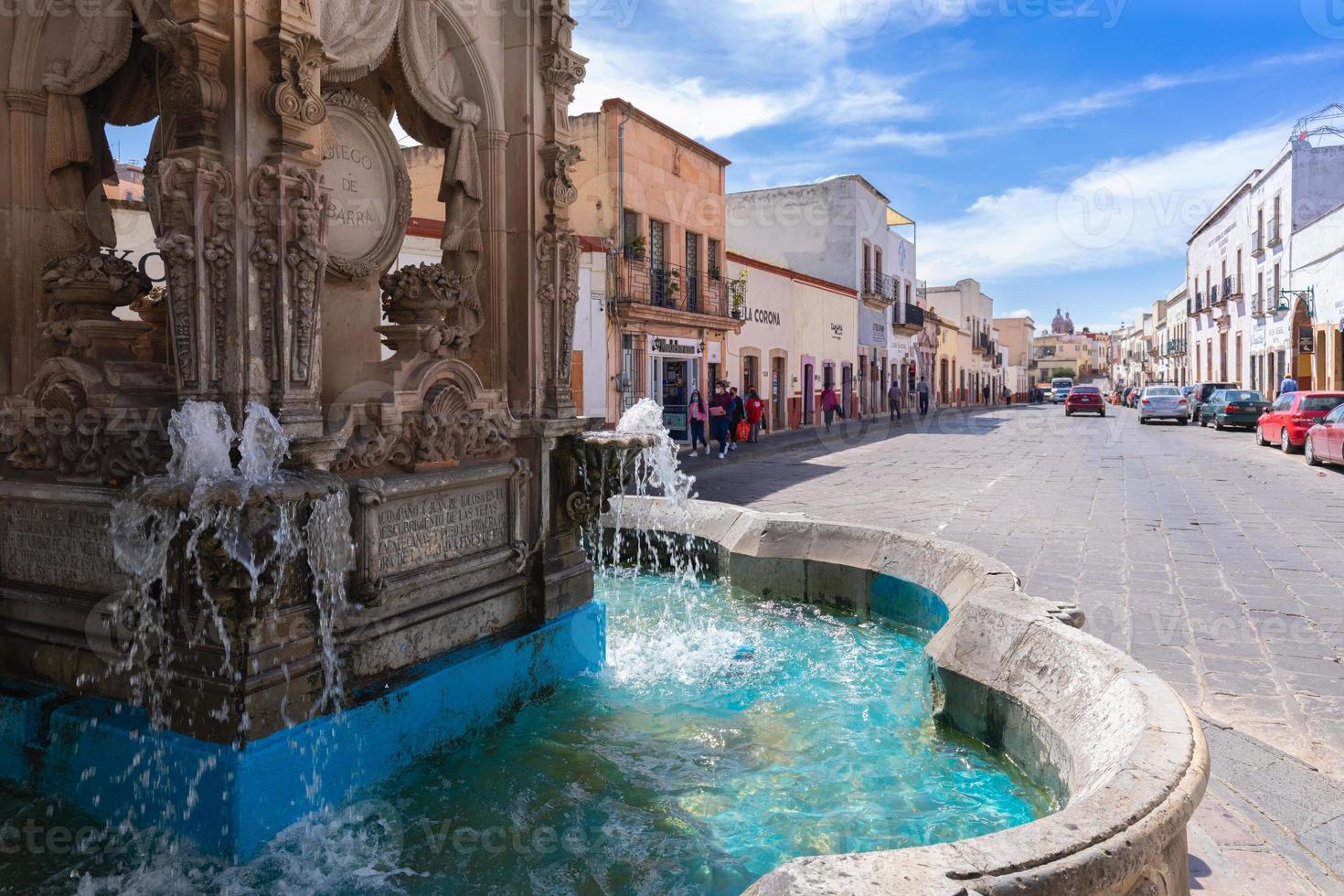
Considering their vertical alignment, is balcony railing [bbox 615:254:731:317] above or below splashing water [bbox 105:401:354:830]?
above

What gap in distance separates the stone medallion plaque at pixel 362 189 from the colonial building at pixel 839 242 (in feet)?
99.8

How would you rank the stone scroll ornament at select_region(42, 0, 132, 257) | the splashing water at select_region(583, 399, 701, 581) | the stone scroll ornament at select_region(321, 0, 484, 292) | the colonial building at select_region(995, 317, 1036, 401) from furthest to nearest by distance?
the colonial building at select_region(995, 317, 1036, 401) → the splashing water at select_region(583, 399, 701, 581) → the stone scroll ornament at select_region(321, 0, 484, 292) → the stone scroll ornament at select_region(42, 0, 132, 257)

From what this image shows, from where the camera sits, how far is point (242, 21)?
3.14 meters

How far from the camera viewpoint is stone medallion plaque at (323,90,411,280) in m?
4.09

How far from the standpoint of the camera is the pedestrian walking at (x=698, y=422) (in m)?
19.5

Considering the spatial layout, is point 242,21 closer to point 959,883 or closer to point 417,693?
point 417,693

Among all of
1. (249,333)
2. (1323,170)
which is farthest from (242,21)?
(1323,170)

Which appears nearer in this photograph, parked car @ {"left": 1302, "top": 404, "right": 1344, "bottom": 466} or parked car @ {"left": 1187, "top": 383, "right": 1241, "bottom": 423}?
parked car @ {"left": 1302, "top": 404, "right": 1344, "bottom": 466}

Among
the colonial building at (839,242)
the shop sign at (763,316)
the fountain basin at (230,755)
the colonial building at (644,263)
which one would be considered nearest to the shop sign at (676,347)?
the colonial building at (644,263)

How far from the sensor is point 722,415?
19.6m

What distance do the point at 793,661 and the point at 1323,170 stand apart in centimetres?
3602

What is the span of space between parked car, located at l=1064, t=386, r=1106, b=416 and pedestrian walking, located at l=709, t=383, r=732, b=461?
2626 cm

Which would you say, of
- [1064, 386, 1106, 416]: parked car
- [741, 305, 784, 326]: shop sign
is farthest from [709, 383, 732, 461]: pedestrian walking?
[1064, 386, 1106, 416]: parked car

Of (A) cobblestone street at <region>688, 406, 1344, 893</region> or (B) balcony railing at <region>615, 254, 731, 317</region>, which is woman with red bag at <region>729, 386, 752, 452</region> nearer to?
(A) cobblestone street at <region>688, 406, 1344, 893</region>
